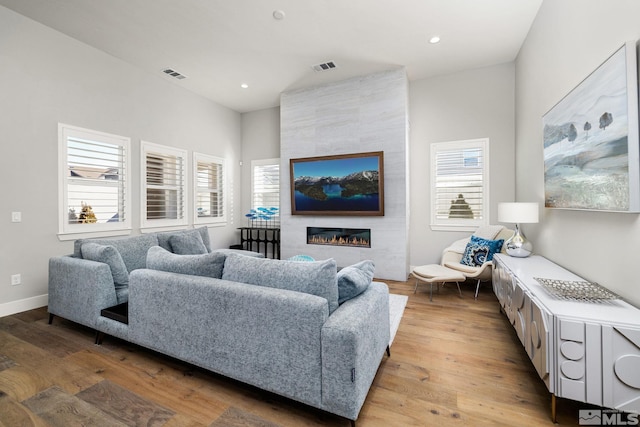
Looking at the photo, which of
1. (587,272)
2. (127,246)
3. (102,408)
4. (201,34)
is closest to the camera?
(102,408)

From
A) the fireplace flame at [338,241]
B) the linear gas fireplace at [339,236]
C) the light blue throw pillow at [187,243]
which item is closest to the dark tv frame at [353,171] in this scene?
the linear gas fireplace at [339,236]

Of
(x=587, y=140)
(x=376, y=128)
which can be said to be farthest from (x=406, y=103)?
(x=587, y=140)

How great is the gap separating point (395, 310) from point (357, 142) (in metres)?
2.81

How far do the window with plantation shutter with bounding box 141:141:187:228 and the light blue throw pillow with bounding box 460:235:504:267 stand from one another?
4.82m

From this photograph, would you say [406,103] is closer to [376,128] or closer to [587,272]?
[376,128]

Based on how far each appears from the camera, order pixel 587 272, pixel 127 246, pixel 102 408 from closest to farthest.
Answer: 1. pixel 102 408
2. pixel 587 272
3. pixel 127 246

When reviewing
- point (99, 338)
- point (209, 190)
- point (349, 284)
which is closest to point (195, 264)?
point (349, 284)

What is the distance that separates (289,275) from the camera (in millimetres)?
1736

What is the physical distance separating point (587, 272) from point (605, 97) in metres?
1.26

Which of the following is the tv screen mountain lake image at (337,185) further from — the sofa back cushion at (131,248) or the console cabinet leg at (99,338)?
the console cabinet leg at (99,338)

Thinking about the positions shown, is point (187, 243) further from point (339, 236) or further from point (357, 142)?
point (357, 142)

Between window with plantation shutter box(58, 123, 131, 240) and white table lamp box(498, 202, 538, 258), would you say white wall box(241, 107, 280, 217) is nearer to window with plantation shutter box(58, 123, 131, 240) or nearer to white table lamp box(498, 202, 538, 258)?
window with plantation shutter box(58, 123, 131, 240)

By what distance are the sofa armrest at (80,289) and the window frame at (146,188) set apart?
1.83 m

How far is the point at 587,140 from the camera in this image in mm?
2033
